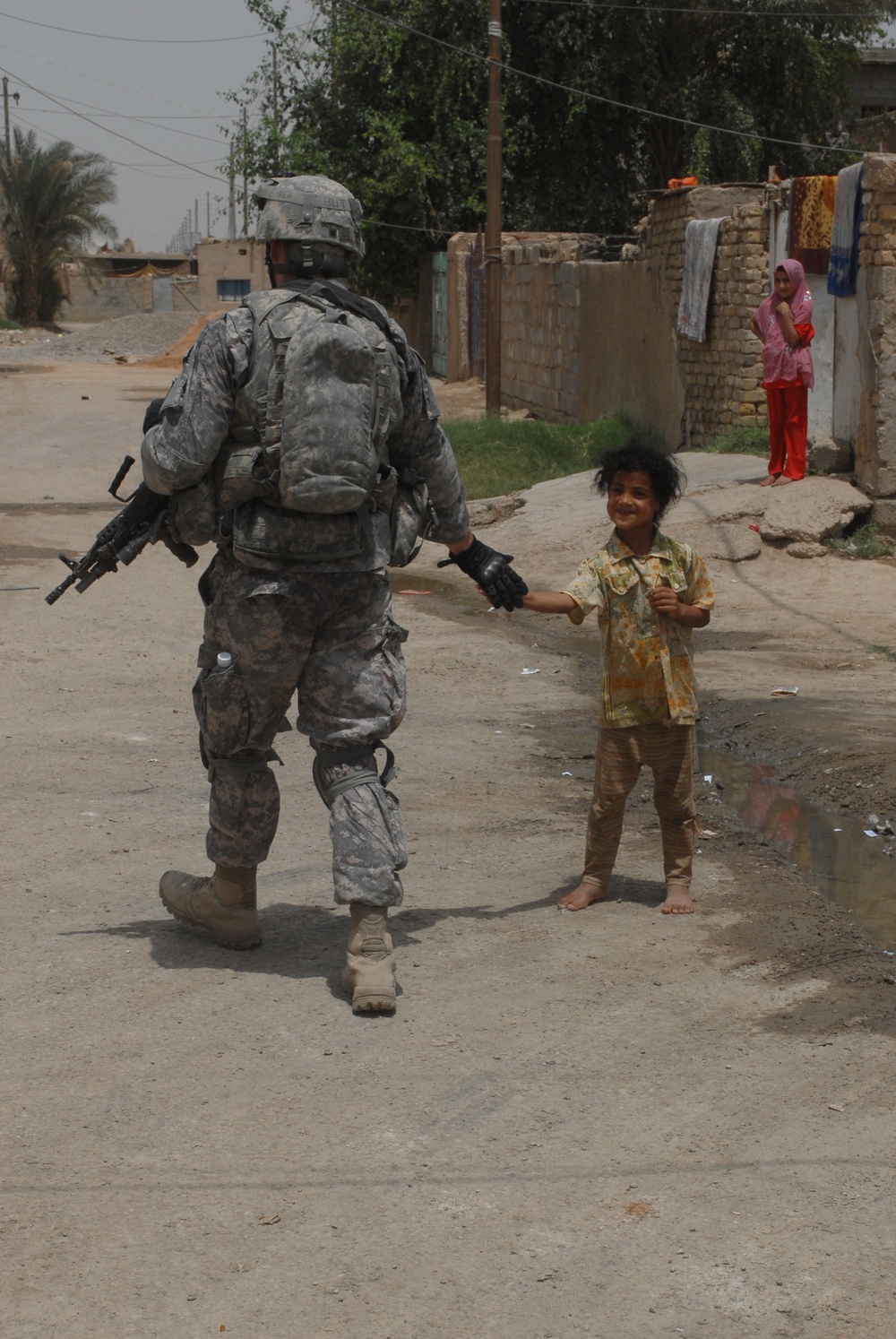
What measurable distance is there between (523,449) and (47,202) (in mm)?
35481

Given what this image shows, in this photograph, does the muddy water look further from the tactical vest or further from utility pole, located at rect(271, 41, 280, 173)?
utility pole, located at rect(271, 41, 280, 173)

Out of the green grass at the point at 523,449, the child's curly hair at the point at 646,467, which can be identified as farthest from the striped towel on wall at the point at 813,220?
the child's curly hair at the point at 646,467

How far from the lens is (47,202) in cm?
4631

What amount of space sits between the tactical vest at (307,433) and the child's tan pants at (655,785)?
3.27 ft

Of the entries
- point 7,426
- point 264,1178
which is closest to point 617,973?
point 264,1178

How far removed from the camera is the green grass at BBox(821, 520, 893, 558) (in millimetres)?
9891

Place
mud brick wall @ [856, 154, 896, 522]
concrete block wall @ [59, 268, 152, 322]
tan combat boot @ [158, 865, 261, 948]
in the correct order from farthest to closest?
1. concrete block wall @ [59, 268, 152, 322]
2. mud brick wall @ [856, 154, 896, 522]
3. tan combat boot @ [158, 865, 261, 948]

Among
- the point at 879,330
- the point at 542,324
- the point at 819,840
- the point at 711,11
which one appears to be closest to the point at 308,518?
the point at 819,840

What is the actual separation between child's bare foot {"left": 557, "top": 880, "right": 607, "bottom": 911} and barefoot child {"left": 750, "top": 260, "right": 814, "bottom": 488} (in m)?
6.90

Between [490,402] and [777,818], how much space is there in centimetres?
1454

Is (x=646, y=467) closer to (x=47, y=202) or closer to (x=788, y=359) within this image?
(x=788, y=359)

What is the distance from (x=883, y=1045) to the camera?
10.6 ft

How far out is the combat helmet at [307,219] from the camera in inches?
136

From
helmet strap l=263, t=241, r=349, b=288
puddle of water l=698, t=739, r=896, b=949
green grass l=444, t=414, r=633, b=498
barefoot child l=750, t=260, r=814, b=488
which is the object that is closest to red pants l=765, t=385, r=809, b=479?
barefoot child l=750, t=260, r=814, b=488
